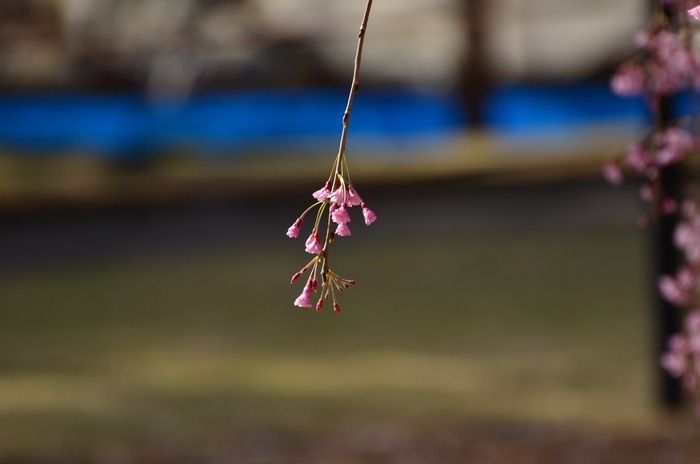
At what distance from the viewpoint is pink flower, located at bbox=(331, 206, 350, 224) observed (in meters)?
1.38

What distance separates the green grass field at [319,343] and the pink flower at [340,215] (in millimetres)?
3324

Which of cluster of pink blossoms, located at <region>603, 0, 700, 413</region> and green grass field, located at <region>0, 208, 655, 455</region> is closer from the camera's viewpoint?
cluster of pink blossoms, located at <region>603, 0, 700, 413</region>

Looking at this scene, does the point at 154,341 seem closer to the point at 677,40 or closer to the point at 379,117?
the point at 677,40

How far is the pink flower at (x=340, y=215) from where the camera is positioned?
4.52 ft

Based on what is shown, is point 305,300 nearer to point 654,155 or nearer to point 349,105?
point 349,105

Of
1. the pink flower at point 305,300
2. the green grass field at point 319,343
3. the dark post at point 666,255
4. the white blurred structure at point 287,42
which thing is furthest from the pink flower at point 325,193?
the white blurred structure at point 287,42

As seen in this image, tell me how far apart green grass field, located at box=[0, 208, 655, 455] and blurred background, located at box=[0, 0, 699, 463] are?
0.08 ft

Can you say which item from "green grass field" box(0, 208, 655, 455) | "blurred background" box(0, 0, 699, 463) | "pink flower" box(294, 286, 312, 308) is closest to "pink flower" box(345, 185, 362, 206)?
"pink flower" box(294, 286, 312, 308)

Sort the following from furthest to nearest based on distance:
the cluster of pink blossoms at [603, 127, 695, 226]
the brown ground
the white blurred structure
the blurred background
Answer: the white blurred structure < the blurred background < the brown ground < the cluster of pink blossoms at [603, 127, 695, 226]

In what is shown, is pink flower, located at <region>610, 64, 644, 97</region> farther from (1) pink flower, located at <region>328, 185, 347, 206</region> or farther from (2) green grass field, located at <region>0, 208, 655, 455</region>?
(2) green grass field, located at <region>0, 208, 655, 455</region>

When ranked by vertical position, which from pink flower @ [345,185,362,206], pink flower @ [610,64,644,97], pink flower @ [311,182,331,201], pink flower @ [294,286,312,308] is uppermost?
pink flower @ [610,64,644,97]

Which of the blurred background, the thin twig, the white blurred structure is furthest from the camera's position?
the white blurred structure

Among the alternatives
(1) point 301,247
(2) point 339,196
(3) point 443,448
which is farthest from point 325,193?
(1) point 301,247

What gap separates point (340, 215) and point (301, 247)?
7861 mm
